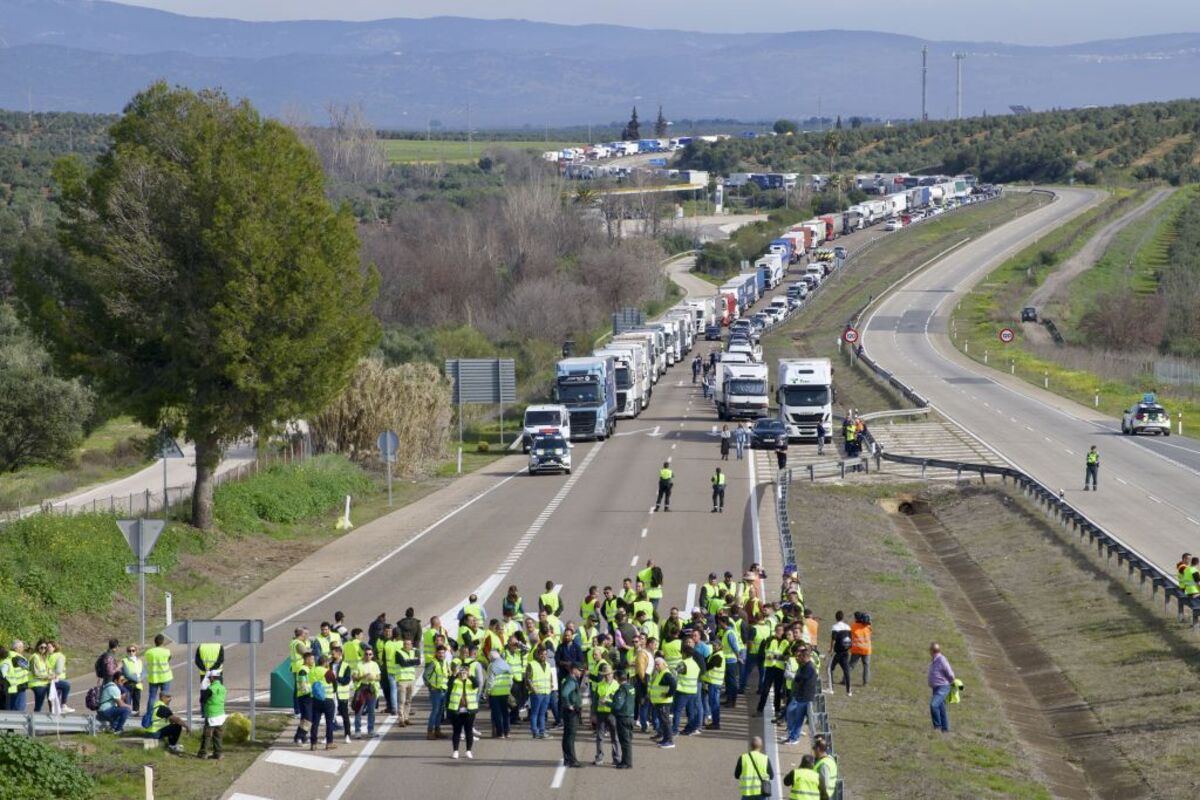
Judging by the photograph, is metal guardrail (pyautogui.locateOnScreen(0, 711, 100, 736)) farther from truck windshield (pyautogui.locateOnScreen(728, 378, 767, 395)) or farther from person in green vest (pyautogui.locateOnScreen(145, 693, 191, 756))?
truck windshield (pyautogui.locateOnScreen(728, 378, 767, 395))

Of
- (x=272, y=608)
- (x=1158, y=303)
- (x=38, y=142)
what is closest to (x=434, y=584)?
(x=272, y=608)

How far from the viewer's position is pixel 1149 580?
3747 centimetres

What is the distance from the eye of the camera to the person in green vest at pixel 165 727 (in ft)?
74.9

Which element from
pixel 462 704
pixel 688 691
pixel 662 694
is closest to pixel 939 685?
pixel 688 691

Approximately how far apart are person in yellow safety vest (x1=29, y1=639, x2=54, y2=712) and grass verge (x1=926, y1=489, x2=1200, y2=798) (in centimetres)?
1567

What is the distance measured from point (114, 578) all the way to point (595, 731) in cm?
1311

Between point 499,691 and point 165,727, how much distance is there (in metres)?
4.36

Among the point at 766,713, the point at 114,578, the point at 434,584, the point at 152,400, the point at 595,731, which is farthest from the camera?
the point at 152,400

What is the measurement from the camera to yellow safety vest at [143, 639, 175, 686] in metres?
24.1

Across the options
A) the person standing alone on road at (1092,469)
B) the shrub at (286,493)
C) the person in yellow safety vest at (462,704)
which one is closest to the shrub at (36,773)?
the person in yellow safety vest at (462,704)

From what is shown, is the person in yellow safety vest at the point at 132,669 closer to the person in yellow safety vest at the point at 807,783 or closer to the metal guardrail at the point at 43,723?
the metal guardrail at the point at 43,723

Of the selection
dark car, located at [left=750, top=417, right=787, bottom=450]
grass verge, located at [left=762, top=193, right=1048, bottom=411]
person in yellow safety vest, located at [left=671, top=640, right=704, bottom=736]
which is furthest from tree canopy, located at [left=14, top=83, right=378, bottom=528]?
grass verge, located at [left=762, top=193, right=1048, bottom=411]

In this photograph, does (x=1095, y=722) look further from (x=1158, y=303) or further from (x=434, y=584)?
(x=1158, y=303)

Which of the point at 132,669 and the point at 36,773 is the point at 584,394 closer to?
the point at 132,669
